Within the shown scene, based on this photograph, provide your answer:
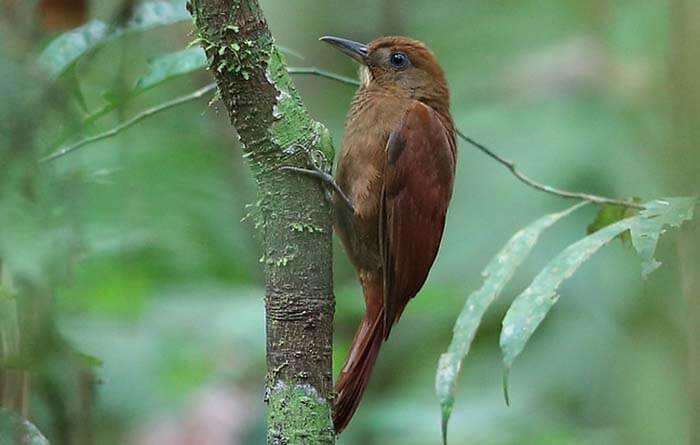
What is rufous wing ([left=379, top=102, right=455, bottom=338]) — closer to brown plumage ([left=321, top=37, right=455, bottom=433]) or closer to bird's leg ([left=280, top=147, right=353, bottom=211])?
brown plumage ([left=321, top=37, right=455, bottom=433])

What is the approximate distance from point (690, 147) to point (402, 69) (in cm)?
191

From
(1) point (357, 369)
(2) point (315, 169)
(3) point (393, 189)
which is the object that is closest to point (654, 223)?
(2) point (315, 169)

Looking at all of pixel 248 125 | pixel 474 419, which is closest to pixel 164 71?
pixel 248 125

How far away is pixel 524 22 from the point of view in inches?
235

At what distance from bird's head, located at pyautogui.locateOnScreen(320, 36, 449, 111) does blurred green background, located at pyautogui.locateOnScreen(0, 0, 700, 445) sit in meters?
0.65

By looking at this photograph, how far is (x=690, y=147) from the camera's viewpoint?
1.54 meters

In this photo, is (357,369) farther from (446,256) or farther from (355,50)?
(446,256)

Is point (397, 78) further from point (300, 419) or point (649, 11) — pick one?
point (649, 11)

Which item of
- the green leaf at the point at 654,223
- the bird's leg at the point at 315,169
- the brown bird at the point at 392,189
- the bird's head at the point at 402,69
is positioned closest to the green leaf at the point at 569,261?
the green leaf at the point at 654,223

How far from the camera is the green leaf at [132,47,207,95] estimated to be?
2.34m

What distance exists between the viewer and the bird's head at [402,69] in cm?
335

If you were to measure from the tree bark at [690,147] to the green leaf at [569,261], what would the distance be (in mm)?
171

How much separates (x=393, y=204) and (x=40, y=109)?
1.56 meters

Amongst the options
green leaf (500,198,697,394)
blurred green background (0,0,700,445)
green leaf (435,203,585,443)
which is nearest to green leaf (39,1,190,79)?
blurred green background (0,0,700,445)
